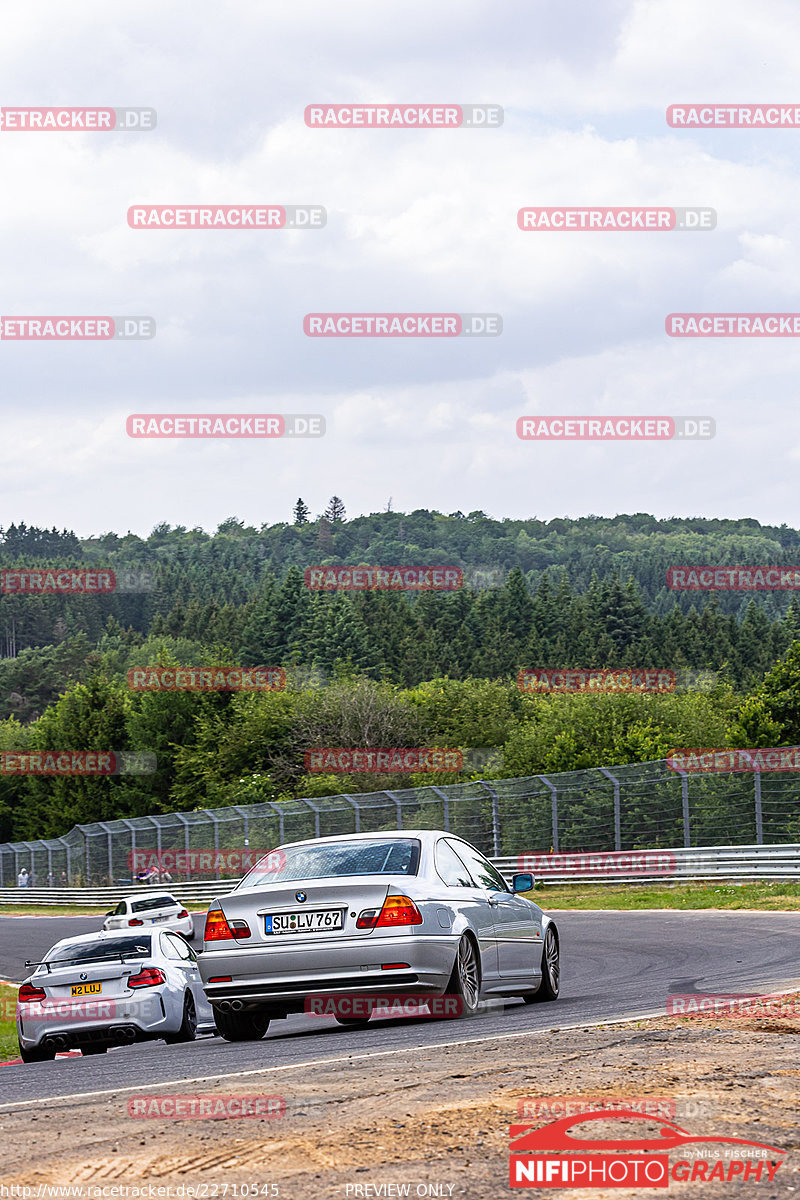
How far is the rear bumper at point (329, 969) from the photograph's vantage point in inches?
389

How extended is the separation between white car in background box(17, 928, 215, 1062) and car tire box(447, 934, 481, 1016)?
370cm

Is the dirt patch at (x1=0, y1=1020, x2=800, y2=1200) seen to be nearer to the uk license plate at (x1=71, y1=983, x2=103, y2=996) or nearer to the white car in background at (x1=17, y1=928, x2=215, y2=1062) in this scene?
the white car in background at (x1=17, y1=928, x2=215, y2=1062)

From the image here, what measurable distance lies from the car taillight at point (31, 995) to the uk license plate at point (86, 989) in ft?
1.05

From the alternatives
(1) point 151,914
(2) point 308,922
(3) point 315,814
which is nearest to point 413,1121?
(2) point 308,922

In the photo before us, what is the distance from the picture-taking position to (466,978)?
10.5m

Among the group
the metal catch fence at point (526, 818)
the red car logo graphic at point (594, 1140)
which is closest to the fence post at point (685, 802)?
the metal catch fence at point (526, 818)

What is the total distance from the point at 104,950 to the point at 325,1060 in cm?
580

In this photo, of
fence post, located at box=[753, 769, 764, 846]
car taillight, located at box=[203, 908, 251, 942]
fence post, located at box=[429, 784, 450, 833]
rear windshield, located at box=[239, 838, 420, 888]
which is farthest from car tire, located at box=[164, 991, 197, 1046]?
fence post, located at box=[429, 784, 450, 833]

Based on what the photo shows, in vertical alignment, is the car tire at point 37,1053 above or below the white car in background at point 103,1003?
below

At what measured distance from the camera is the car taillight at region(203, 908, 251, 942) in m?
Answer: 10.2

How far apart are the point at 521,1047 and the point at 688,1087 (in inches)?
80.5

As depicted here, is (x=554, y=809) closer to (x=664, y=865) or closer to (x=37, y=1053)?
(x=664, y=865)

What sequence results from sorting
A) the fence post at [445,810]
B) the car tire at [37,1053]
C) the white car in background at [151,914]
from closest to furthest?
the car tire at [37,1053] < the white car in background at [151,914] < the fence post at [445,810]

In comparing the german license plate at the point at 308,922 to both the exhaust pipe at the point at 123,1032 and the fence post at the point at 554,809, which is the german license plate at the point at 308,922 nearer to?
the exhaust pipe at the point at 123,1032
